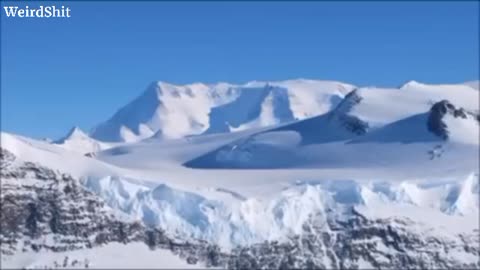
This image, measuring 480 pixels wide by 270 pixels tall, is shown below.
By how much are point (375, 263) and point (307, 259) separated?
1044 centimetres

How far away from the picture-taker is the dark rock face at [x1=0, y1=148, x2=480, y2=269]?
600ft

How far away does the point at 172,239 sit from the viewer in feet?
606

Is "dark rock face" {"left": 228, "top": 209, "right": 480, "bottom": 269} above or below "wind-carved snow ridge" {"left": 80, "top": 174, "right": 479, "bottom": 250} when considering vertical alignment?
below

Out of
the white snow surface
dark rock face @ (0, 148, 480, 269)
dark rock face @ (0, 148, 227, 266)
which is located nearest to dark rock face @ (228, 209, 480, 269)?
dark rock face @ (0, 148, 480, 269)

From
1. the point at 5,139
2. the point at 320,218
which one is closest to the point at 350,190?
the point at 320,218

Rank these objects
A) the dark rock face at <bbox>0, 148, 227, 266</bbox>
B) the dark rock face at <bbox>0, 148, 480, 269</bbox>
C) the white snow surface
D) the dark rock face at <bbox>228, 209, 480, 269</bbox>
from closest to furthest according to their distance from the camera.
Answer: the white snow surface, the dark rock face at <bbox>0, 148, 227, 266</bbox>, the dark rock face at <bbox>0, 148, 480, 269</bbox>, the dark rock face at <bbox>228, 209, 480, 269</bbox>

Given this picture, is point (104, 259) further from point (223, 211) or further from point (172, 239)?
point (223, 211)

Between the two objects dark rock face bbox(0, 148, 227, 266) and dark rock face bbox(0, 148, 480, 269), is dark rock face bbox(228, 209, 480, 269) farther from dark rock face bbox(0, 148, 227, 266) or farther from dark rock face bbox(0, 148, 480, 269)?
dark rock face bbox(0, 148, 227, 266)

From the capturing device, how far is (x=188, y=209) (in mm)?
187250

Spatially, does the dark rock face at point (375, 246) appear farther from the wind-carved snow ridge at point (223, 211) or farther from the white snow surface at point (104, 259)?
the white snow surface at point (104, 259)

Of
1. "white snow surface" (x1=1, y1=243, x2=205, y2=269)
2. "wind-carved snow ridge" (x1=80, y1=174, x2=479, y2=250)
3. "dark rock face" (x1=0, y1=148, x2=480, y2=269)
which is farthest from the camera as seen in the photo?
"wind-carved snow ridge" (x1=80, y1=174, x2=479, y2=250)

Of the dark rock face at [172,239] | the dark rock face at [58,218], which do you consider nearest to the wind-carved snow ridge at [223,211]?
the dark rock face at [172,239]

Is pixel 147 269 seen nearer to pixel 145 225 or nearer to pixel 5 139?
pixel 145 225

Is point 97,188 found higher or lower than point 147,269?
higher
